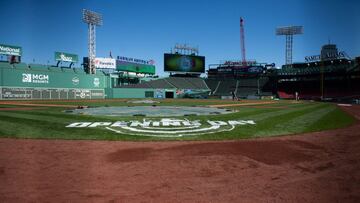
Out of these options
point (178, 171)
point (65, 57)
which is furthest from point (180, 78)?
point (178, 171)

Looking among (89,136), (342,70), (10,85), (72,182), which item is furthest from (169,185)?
(342,70)

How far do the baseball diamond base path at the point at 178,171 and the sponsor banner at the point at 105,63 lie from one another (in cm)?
8416

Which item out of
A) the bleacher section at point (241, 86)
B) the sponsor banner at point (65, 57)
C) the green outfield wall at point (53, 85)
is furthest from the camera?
the bleacher section at point (241, 86)

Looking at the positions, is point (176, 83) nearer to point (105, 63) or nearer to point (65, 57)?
point (105, 63)

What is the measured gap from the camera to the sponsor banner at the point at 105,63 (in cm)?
9138

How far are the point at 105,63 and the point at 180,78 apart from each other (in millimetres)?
28434

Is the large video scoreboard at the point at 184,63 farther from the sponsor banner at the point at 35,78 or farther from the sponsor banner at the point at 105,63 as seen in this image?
the sponsor banner at the point at 35,78

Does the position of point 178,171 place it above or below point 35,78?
below

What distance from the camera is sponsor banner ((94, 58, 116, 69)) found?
9138 centimetres

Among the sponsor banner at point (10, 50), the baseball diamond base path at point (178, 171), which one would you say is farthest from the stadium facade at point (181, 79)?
the baseball diamond base path at point (178, 171)

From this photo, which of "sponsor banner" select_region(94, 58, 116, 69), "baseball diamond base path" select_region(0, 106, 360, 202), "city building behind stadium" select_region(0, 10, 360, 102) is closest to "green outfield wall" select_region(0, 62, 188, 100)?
"city building behind stadium" select_region(0, 10, 360, 102)

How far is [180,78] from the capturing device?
97.9 m

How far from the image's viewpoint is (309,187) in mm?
6195

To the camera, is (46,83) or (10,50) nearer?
(46,83)
